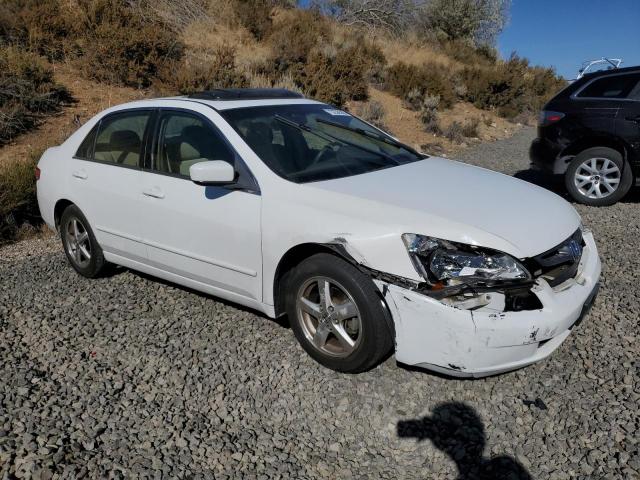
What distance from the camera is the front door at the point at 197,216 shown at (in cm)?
342

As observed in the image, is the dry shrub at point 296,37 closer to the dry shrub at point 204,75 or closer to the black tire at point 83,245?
the dry shrub at point 204,75

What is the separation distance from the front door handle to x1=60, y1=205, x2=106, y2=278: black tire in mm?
947

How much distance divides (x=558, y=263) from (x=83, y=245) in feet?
12.8

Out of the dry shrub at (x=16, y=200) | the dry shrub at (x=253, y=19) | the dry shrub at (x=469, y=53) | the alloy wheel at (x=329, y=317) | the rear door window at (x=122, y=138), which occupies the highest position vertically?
the dry shrub at (x=469, y=53)

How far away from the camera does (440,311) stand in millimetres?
2682

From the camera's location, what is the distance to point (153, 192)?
3.91 meters

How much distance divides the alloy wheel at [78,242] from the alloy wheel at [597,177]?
234 inches

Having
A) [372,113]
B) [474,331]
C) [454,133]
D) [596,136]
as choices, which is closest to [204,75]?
[372,113]

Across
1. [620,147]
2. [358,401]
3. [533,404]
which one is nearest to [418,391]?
[358,401]

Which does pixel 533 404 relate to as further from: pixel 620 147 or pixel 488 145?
pixel 488 145

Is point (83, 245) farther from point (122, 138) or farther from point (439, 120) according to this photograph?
point (439, 120)

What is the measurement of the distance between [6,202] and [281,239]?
4828 millimetres

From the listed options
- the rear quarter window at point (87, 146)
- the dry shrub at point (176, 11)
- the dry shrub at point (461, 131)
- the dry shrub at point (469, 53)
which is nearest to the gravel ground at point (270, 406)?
the rear quarter window at point (87, 146)

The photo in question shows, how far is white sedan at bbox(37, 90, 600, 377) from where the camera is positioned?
2.76 meters
